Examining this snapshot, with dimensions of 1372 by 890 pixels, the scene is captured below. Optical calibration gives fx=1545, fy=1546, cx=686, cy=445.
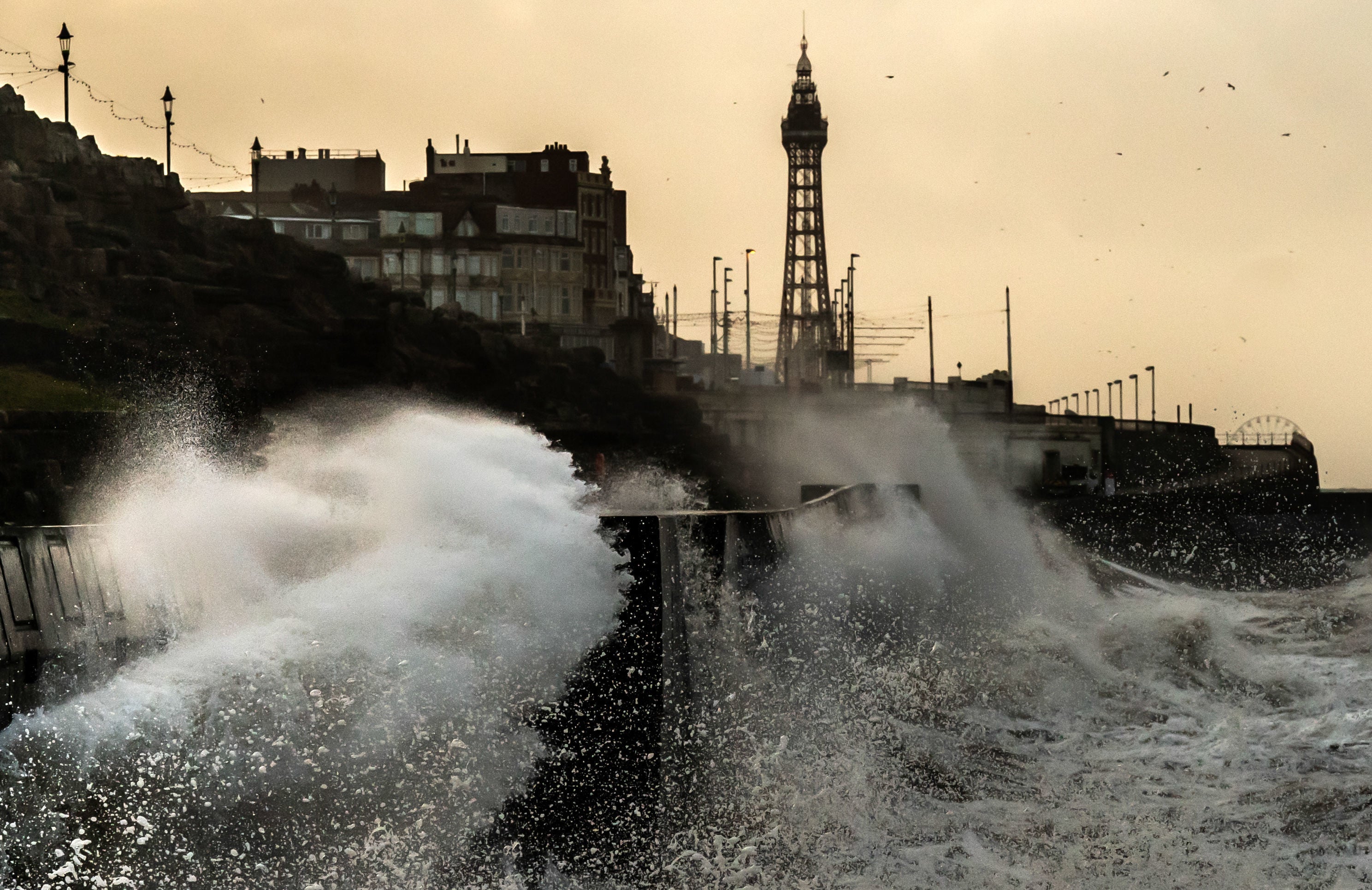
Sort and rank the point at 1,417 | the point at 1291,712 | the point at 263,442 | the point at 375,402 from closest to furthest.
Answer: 1. the point at 1291,712
2. the point at 1,417
3. the point at 263,442
4. the point at 375,402

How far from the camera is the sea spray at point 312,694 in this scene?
1137cm

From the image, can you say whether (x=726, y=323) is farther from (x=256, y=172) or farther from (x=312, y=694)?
(x=312, y=694)

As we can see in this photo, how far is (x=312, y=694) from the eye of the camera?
491 inches

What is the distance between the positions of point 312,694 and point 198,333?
49.0m

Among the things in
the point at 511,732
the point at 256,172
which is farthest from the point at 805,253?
the point at 511,732

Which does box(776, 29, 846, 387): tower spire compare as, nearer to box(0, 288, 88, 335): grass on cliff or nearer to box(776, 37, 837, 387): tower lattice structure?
box(776, 37, 837, 387): tower lattice structure

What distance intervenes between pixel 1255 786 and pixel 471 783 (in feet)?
25.9

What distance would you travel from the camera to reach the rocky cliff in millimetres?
47969

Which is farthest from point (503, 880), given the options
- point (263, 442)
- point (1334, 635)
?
point (263, 442)

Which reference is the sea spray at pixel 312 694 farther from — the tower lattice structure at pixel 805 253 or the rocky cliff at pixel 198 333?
the tower lattice structure at pixel 805 253

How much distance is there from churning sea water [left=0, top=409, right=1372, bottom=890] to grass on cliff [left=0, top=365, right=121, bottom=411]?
25.3 m

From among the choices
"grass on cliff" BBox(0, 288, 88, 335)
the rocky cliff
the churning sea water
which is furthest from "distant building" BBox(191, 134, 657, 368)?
the churning sea water

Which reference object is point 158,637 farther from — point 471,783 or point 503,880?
point 503,880

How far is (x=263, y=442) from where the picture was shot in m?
47.6
